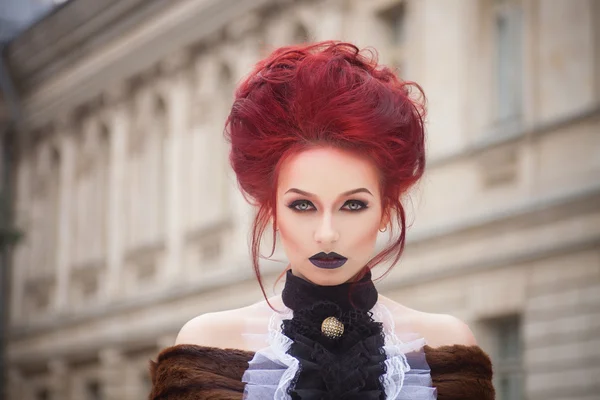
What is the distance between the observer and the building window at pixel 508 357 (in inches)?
449

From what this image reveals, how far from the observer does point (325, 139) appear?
8.57ft

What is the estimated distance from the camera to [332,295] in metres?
2.66

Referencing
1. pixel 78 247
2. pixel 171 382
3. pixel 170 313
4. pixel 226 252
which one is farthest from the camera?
pixel 78 247

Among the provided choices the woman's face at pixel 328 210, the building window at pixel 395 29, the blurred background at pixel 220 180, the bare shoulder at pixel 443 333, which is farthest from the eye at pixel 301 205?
the building window at pixel 395 29

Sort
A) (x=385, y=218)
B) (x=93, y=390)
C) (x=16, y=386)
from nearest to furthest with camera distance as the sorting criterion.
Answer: (x=385, y=218) → (x=93, y=390) → (x=16, y=386)

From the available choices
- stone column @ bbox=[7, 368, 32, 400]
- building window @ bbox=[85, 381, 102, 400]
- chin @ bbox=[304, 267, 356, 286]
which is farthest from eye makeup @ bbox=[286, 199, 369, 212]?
stone column @ bbox=[7, 368, 32, 400]

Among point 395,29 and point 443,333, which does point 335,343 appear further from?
point 395,29

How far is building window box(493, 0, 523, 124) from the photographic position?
11.8 metres

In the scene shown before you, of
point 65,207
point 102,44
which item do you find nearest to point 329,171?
point 102,44

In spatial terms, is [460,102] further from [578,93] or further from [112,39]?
[112,39]

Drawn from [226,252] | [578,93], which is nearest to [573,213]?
[578,93]

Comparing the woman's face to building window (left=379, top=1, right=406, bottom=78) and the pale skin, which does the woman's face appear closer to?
the pale skin

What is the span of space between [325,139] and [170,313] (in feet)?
50.2

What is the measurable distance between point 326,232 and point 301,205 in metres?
0.09
